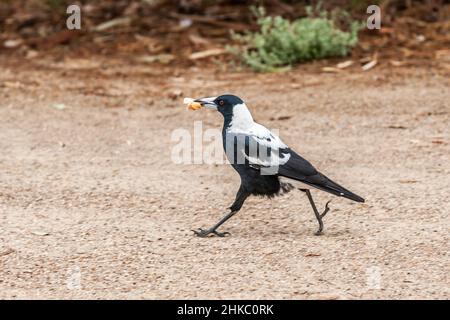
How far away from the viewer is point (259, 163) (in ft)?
18.9

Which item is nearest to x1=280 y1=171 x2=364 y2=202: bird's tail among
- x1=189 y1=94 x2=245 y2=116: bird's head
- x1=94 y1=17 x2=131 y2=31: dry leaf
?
x1=189 y1=94 x2=245 y2=116: bird's head

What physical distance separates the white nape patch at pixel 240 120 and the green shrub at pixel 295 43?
4.46 m

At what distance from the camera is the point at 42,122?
909 cm

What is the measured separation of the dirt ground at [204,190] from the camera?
5102mm

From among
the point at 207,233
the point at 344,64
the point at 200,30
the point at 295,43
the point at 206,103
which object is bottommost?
the point at 200,30

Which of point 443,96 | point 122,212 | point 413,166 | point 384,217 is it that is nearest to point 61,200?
point 122,212

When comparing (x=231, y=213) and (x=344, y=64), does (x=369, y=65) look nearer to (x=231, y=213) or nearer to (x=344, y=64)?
(x=344, y=64)

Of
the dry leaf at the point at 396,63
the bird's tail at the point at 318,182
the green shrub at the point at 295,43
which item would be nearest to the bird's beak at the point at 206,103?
the bird's tail at the point at 318,182

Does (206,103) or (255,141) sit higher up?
(206,103)

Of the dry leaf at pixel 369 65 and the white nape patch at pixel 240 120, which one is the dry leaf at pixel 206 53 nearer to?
the dry leaf at pixel 369 65

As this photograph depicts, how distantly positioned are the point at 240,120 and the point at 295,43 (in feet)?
15.4

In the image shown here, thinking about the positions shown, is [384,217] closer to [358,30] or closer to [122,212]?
[122,212]

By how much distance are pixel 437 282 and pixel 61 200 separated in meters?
2.72

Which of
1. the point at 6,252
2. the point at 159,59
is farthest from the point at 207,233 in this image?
the point at 159,59
